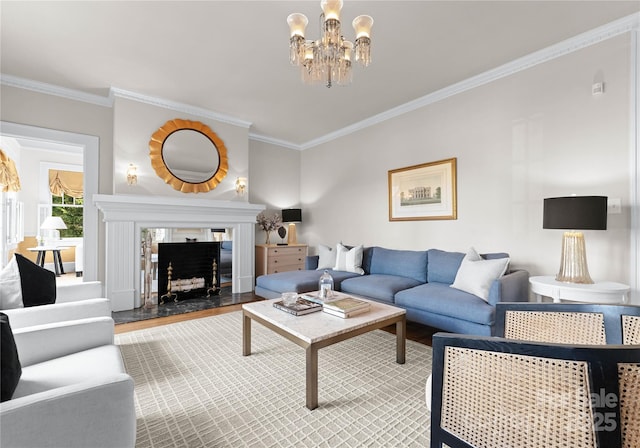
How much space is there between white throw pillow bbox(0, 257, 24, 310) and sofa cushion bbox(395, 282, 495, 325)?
9.75 feet

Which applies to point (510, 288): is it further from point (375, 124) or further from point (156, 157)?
point (156, 157)

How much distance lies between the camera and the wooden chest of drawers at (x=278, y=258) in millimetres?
5008

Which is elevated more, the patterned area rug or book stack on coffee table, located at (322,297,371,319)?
book stack on coffee table, located at (322,297,371,319)

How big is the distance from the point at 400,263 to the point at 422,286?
640mm

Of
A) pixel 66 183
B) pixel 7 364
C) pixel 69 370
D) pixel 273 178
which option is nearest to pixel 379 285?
pixel 69 370

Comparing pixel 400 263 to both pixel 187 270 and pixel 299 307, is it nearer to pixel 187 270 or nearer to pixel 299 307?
pixel 299 307

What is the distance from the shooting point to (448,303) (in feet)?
8.46

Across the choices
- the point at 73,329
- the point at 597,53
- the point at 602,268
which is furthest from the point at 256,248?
the point at 597,53

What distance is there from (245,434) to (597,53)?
4055mm

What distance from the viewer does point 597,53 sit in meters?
2.61

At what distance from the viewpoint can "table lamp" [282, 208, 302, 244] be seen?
5.42 metres

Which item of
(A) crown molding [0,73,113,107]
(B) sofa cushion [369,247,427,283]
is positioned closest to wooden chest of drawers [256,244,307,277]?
(B) sofa cushion [369,247,427,283]

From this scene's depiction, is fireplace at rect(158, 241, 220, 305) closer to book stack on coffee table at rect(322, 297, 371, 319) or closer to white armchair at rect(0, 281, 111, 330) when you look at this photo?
white armchair at rect(0, 281, 111, 330)

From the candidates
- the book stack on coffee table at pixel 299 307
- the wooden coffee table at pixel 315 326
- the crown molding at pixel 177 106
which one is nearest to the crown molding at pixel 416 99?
the crown molding at pixel 177 106
